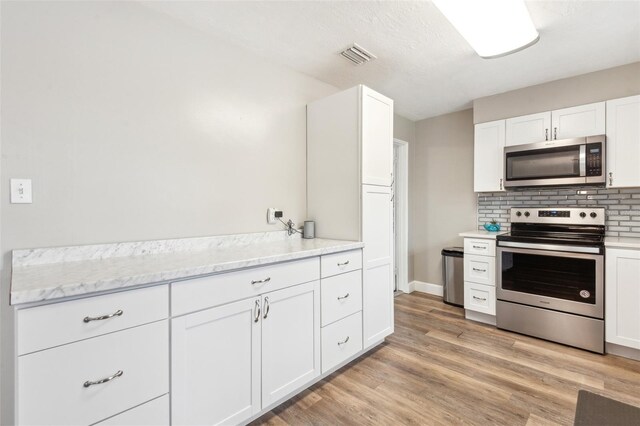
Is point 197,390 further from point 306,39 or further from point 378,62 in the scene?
point 378,62

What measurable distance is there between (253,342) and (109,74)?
175 cm

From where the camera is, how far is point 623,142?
2506 mm

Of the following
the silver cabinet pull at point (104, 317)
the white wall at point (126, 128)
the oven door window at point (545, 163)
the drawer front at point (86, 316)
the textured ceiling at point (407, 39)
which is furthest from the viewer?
the oven door window at point (545, 163)

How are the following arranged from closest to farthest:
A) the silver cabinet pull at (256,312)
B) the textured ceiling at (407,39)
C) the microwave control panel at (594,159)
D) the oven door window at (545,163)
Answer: the silver cabinet pull at (256,312)
the textured ceiling at (407,39)
the microwave control panel at (594,159)
the oven door window at (545,163)

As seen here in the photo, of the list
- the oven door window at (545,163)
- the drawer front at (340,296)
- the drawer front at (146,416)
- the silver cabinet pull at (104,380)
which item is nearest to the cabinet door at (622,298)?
the oven door window at (545,163)

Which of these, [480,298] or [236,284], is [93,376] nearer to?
[236,284]

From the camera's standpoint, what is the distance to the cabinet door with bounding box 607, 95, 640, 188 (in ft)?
8.05

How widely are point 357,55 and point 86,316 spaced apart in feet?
8.07

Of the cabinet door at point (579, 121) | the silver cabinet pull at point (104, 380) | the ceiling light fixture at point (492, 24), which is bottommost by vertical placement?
the silver cabinet pull at point (104, 380)

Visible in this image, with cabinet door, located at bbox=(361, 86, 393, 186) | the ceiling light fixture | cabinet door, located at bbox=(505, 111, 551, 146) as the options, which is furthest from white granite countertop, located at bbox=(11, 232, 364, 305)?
cabinet door, located at bbox=(505, 111, 551, 146)

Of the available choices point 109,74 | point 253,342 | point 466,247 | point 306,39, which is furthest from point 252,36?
point 466,247

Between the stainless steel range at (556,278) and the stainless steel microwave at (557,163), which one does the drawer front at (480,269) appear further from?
the stainless steel microwave at (557,163)

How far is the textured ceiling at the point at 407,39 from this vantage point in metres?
1.85

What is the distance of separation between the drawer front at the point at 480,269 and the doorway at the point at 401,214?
3.33 feet
